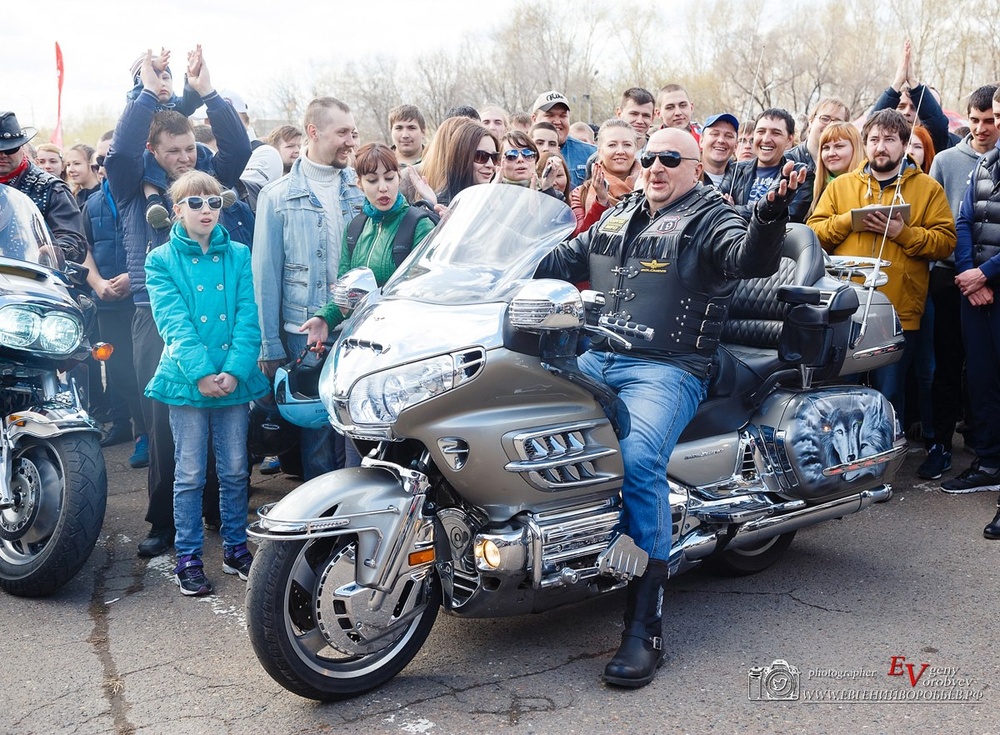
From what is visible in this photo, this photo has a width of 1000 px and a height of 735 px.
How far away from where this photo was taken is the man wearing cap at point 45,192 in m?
5.46

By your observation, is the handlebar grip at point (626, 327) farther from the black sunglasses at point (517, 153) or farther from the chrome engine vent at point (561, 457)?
the black sunglasses at point (517, 153)

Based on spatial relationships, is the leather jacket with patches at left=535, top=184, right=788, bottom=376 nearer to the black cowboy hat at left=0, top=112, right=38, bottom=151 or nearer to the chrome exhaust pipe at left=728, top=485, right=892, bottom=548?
the chrome exhaust pipe at left=728, top=485, right=892, bottom=548

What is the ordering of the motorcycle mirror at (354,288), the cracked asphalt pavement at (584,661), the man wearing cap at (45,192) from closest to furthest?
the cracked asphalt pavement at (584,661) < the motorcycle mirror at (354,288) < the man wearing cap at (45,192)

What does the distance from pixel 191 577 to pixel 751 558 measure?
93.6 inches

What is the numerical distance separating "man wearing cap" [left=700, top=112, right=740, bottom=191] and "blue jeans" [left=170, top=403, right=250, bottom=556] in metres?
3.51

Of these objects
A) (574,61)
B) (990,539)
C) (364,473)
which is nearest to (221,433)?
(364,473)

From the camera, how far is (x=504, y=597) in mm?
3223

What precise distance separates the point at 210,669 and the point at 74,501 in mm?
992

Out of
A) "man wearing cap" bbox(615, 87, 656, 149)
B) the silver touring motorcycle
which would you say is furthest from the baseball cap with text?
the silver touring motorcycle

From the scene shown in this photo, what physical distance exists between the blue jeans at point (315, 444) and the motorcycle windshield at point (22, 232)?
44.9 inches

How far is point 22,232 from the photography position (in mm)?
4535

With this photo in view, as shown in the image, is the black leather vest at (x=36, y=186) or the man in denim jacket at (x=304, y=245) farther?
the black leather vest at (x=36, y=186)

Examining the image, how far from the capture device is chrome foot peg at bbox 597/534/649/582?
10.9ft
